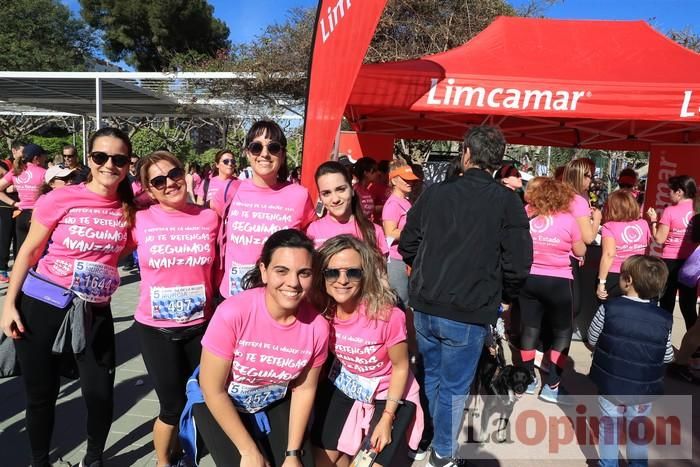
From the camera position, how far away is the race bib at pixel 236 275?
256cm

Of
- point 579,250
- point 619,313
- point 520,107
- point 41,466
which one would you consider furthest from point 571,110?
point 41,466

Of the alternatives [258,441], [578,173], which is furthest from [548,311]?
[258,441]

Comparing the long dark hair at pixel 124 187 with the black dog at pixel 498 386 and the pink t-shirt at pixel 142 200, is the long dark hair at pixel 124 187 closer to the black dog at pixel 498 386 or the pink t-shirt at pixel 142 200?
the pink t-shirt at pixel 142 200

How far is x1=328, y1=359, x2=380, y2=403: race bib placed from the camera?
234 cm

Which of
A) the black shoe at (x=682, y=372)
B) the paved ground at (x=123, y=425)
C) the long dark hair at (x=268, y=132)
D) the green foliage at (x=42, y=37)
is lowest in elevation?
the paved ground at (x=123, y=425)

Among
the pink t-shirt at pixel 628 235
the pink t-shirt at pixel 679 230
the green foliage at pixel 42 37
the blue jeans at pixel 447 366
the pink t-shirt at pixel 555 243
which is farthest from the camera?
the green foliage at pixel 42 37

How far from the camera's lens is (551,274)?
145 inches

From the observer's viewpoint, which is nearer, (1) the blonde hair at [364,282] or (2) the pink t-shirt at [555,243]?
(1) the blonde hair at [364,282]

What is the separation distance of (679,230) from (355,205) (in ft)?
12.0

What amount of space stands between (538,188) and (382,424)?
2423mm

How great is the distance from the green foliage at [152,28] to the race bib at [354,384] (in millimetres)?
31713

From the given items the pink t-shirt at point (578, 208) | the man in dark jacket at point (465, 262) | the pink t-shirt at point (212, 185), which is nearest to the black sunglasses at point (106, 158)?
the man in dark jacket at point (465, 262)

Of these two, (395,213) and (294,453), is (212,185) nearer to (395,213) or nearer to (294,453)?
(395,213)

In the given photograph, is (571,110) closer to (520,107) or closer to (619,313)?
(520,107)
